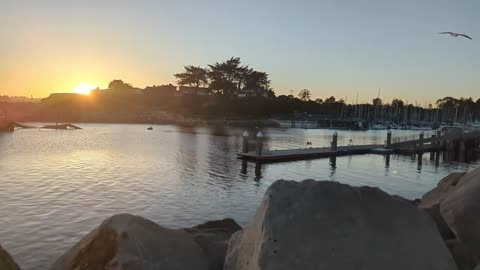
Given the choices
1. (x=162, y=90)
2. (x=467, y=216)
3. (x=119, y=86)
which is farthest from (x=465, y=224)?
(x=119, y=86)

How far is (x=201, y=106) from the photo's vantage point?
504 feet

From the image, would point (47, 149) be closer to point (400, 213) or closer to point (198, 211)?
point (198, 211)

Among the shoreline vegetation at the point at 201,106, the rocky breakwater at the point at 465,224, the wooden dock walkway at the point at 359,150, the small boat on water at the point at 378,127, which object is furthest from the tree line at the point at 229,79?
the rocky breakwater at the point at 465,224

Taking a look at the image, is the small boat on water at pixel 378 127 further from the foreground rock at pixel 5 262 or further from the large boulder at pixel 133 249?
the foreground rock at pixel 5 262

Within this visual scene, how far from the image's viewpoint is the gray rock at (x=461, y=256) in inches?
270

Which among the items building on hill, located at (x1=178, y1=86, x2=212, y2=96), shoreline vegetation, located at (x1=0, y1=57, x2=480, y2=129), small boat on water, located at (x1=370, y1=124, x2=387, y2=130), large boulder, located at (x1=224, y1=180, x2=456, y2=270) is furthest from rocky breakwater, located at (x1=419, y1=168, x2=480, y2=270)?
building on hill, located at (x1=178, y1=86, x2=212, y2=96)

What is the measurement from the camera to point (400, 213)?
572 cm

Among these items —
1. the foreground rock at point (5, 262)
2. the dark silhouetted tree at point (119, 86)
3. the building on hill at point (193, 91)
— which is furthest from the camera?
the dark silhouetted tree at point (119, 86)

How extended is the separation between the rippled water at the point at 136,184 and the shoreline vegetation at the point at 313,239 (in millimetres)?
7671

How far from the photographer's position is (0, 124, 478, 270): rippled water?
17.1 meters

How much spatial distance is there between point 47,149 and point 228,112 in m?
102

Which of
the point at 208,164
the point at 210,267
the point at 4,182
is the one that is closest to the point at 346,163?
the point at 208,164

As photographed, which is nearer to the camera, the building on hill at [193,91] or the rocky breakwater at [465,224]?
the rocky breakwater at [465,224]

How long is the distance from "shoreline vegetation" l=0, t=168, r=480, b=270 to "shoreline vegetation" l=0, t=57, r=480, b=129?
420 feet
